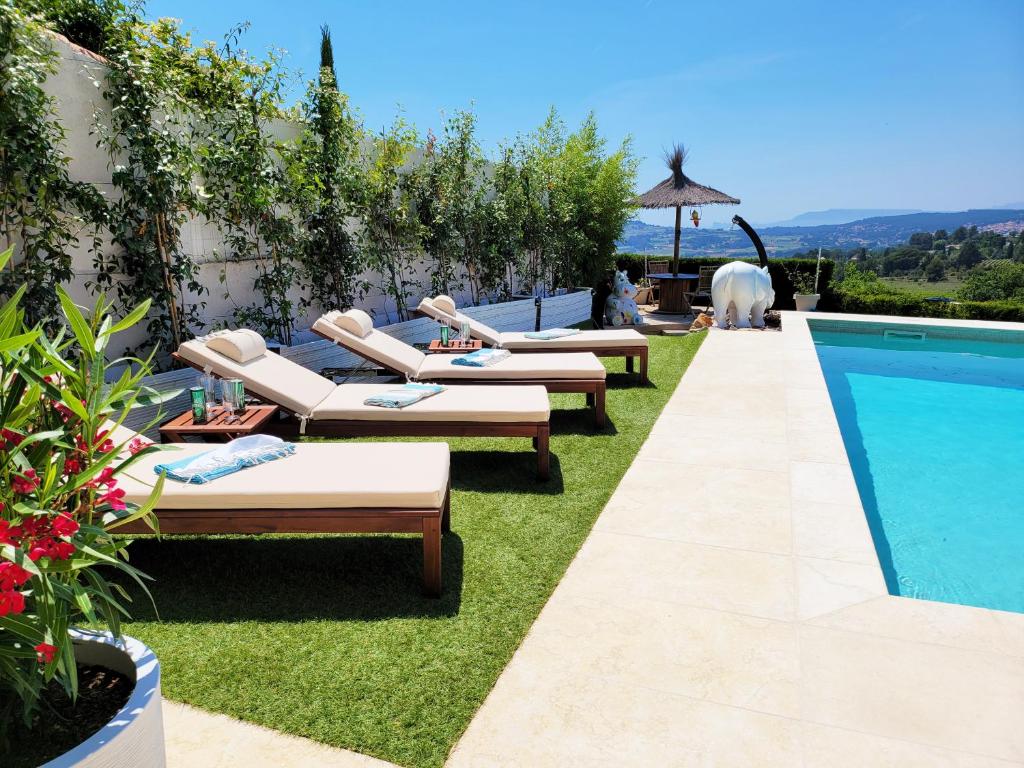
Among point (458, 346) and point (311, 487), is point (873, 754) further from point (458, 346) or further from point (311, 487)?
point (458, 346)

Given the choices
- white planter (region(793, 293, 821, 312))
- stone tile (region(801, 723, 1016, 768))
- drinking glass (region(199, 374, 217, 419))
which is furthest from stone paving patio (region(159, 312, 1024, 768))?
white planter (region(793, 293, 821, 312))

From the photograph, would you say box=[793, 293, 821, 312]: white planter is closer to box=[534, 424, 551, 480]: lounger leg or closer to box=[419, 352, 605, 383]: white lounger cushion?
box=[419, 352, 605, 383]: white lounger cushion

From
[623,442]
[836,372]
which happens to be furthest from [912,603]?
[836,372]

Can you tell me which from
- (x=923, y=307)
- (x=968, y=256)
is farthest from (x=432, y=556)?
(x=968, y=256)

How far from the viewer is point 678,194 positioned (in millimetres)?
14219

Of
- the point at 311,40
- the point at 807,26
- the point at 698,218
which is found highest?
the point at 807,26

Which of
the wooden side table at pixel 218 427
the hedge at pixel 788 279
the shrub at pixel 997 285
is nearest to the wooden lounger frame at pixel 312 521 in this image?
the wooden side table at pixel 218 427

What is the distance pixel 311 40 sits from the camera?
14.2m

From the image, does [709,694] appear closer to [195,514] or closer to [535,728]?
[535,728]

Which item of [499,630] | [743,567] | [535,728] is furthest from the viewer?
[743,567]

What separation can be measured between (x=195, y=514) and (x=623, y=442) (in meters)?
3.23

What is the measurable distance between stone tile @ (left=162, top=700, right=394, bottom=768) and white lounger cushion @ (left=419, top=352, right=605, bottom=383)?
149 inches

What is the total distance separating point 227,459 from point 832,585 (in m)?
2.92

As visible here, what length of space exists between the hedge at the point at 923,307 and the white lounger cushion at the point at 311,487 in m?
13.3
